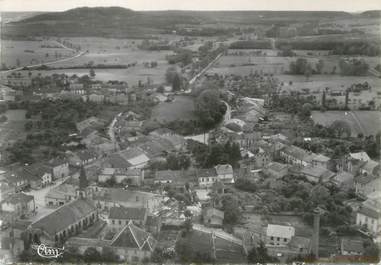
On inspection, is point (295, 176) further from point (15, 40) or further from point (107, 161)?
point (15, 40)

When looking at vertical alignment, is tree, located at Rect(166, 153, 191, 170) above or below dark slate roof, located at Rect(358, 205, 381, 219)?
above

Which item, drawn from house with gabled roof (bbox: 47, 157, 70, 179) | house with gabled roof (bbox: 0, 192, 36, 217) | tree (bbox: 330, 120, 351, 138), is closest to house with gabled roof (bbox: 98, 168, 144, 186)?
house with gabled roof (bbox: 47, 157, 70, 179)

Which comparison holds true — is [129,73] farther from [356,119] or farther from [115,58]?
[356,119]

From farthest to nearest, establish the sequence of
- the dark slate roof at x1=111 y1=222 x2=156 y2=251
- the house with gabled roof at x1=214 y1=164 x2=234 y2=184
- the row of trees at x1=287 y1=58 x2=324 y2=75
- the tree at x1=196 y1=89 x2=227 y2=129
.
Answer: the tree at x1=196 y1=89 x2=227 y2=129, the row of trees at x1=287 y1=58 x2=324 y2=75, the house with gabled roof at x1=214 y1=164 x2=234 y2=184, the dark slate roof at x1=111 y1=222 x2=156 y2=251

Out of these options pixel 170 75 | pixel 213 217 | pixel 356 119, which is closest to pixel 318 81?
pixel 356 119

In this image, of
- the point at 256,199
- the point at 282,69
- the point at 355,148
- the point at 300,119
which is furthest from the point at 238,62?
the point at 256,199

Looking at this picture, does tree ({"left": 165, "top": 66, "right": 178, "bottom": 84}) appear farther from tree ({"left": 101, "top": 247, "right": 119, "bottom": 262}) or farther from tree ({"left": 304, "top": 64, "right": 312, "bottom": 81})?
tree ({"left": 101, "top": 247, "right": 119, "bottom": 262})
